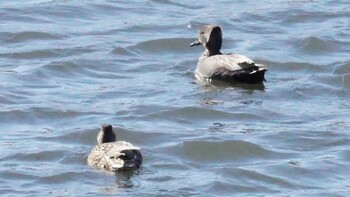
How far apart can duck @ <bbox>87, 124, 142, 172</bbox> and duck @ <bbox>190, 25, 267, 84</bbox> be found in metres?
4.19

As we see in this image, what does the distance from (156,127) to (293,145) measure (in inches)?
63.3

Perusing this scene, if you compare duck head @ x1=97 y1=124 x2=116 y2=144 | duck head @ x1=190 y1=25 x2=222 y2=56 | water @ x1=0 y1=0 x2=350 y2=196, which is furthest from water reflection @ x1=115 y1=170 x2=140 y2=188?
duck head @ x1=190 y1=25 x2=222 y2=56

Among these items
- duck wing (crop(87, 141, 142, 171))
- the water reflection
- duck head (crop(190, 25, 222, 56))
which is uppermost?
duck head (crop(190, 25, 222, 56))

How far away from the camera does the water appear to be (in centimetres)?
1478

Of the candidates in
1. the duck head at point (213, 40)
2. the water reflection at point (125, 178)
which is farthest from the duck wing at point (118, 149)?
the duck head at point (213, 40)

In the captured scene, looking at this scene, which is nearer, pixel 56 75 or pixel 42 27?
pixel 56 75

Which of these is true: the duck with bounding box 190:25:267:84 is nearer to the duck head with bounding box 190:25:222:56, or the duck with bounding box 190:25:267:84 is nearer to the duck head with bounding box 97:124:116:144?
the duck head with bounding box 190:25:222:56

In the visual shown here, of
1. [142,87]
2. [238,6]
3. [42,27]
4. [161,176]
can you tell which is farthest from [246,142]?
[238,6]

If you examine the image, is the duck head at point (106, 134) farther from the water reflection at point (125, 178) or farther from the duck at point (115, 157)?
the water reflection at point (125, 178)

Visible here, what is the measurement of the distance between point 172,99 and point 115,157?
3.48 meters

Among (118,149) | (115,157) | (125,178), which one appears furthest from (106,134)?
(125,178)

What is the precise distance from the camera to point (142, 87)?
62.2 ft

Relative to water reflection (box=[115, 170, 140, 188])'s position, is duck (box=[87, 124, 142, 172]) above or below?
above

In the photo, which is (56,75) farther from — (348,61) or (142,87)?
(348,61)
